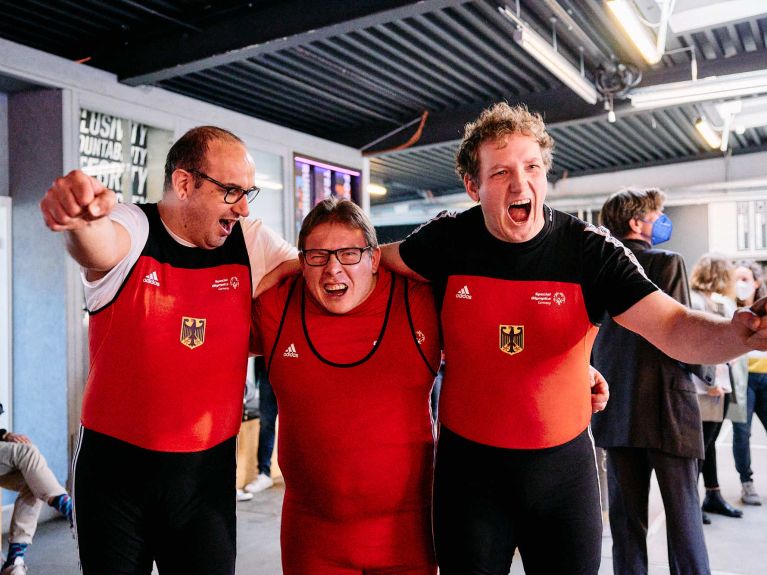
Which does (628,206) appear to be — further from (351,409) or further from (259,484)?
(259,484)

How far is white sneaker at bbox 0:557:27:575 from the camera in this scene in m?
3.81

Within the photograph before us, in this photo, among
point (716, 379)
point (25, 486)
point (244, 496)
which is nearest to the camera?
point (25, 486)

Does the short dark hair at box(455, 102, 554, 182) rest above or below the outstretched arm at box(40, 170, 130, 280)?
above

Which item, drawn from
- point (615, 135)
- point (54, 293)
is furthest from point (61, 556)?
point (615, 135)

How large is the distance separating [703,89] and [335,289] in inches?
201

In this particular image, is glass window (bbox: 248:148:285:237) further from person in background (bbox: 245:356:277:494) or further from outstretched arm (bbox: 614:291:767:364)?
outstretched arm (bbox: 614:291:767:364)

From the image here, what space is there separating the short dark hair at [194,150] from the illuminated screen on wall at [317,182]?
16.7ft

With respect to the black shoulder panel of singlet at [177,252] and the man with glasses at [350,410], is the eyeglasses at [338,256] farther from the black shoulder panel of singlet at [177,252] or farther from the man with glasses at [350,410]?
the black shoulder panel of singlet at [177,252]

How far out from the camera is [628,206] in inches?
129

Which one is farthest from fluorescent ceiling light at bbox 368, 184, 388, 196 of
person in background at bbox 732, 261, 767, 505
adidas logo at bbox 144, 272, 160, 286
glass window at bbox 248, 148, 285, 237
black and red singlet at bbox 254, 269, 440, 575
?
adidas logo at bbox 144, 272, 160, 286

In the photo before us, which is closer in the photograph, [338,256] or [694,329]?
[694,329]

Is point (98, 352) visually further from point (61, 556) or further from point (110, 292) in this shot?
point (61, 556)

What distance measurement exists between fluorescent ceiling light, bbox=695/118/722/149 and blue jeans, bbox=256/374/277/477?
230 inches

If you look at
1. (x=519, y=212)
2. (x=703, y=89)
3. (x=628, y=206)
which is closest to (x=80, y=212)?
(x=519, y=212)
